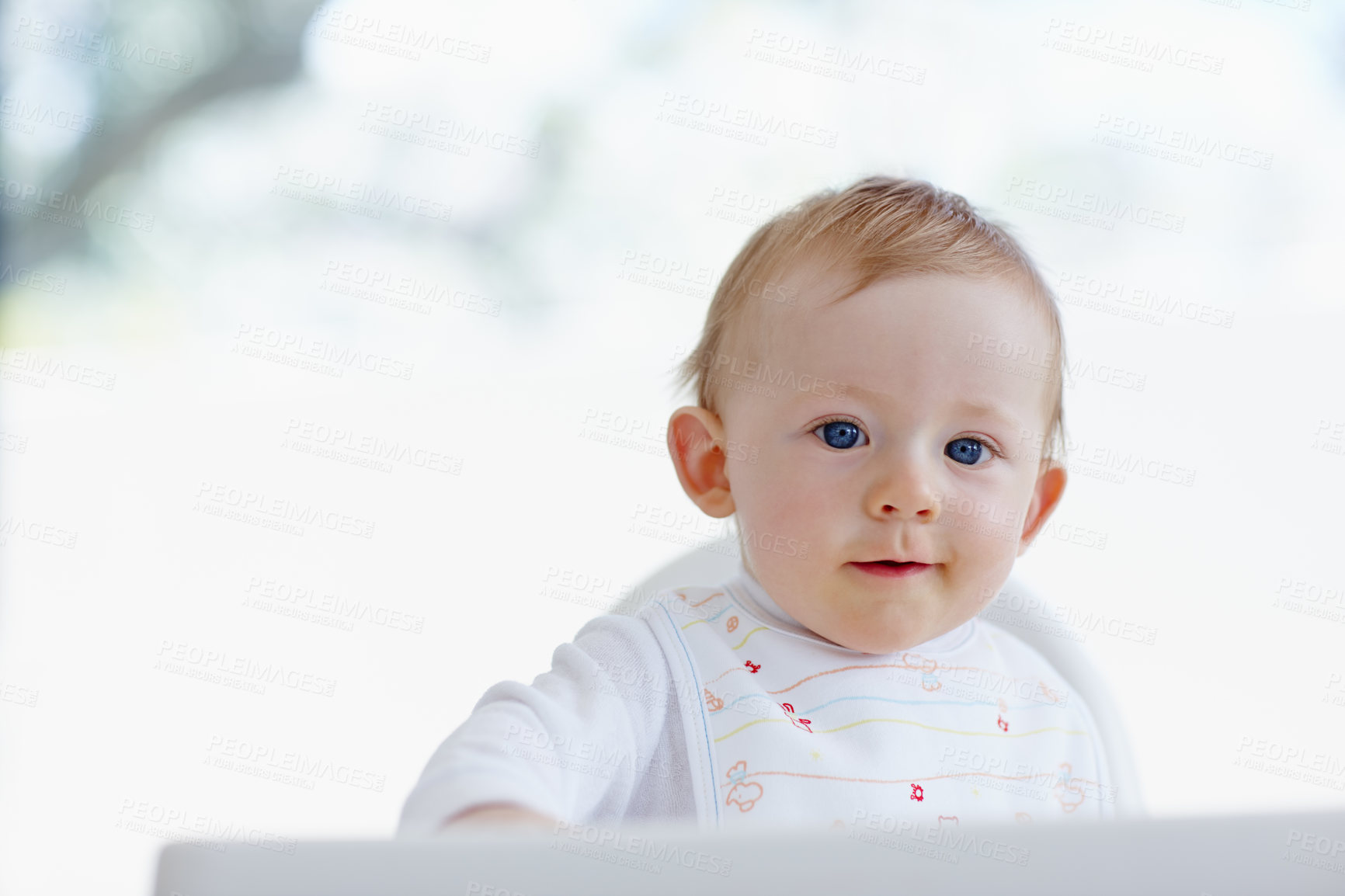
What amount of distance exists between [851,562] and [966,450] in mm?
133

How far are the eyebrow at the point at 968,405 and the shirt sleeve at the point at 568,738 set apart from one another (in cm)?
24

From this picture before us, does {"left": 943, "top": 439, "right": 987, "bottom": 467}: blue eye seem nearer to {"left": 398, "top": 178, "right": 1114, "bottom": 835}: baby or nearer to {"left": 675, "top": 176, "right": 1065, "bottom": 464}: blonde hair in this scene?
{"left": 398, "top": 178, "right": 1114, "bottom": 835}: baby

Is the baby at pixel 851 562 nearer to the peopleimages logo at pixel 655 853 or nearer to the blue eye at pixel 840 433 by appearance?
the blue eye at pixel 840 433

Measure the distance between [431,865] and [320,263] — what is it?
275 centimetres

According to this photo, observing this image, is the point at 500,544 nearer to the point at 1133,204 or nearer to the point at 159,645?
the point at 159,645

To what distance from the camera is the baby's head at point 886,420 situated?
34.8 inches

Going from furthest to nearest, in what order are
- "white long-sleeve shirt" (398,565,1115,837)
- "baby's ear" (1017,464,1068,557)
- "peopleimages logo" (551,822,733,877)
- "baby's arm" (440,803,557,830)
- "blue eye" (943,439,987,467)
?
"baby's ear" (1017,464,1068,557) < "blue eye" (943,439,987,467) < "white long-sleeve shirt" (398,565,1115,837) < "baby's arm" (440,803,557,830) < "peopleimages logo" (551,822,733,877)

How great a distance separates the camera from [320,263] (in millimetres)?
2928

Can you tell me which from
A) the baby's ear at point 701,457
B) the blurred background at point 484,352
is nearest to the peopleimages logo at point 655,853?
the baby's ear at point 701,457

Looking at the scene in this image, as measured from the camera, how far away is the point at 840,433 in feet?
2.97

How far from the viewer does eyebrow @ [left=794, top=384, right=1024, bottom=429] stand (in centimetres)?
88

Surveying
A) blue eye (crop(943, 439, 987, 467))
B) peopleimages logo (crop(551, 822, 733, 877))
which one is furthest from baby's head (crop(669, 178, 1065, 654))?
→ peopleimages logo (crop(551, 822, 733, 877))

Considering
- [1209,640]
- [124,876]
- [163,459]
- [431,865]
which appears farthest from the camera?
[163,459]

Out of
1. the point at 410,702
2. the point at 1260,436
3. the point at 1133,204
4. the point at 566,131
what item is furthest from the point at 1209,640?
the point at 566,131
